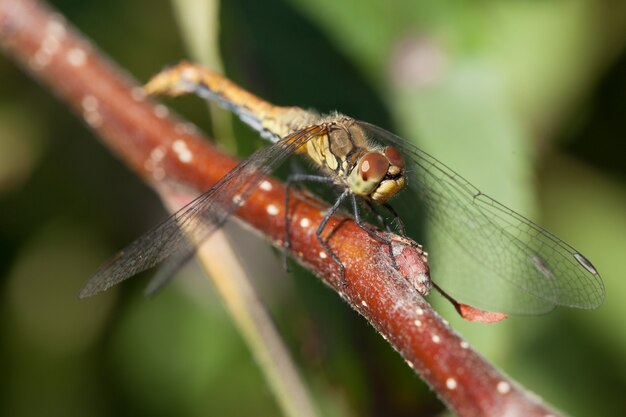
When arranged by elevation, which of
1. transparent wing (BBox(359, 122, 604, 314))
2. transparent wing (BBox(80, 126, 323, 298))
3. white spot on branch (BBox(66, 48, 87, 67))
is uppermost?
white spot on branch (BBox(66, 48, 87, 67))

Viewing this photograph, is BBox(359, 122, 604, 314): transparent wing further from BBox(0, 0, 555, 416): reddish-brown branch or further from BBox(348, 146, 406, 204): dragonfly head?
BBox(0, 0, 555, 416): reddish-brown branch

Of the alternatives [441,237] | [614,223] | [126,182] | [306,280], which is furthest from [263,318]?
[614,223]

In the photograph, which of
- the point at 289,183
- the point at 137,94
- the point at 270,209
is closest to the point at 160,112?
the point at 137,94

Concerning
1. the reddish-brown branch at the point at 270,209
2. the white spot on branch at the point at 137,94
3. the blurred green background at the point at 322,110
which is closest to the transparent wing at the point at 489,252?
the blurred green background at the point at 322,110

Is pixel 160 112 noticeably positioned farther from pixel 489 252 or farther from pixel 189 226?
pixel 489 252

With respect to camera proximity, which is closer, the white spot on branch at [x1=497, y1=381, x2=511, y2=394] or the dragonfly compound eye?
the white spot on branch at [x1=497, y1=381, x2=511, y2=394]

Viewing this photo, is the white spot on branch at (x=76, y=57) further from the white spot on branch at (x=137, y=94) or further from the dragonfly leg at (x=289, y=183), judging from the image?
the dragonfly leg at (x=289, y=183)

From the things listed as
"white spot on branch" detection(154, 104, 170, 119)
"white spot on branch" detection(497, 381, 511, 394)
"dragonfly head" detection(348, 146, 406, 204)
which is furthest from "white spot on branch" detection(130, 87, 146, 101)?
"white spot on branch" detection(497, 381, 511, 394)

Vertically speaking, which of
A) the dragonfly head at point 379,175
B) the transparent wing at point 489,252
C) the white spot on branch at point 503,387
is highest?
the dragonfly head at point 379,175
